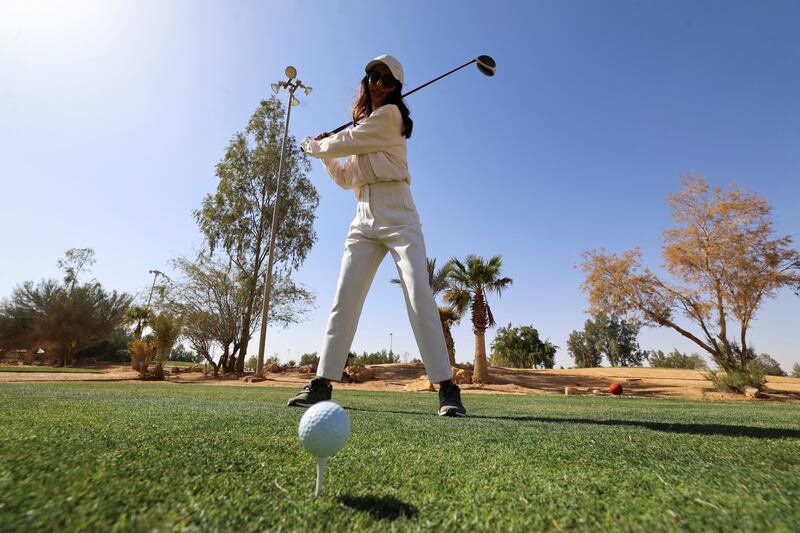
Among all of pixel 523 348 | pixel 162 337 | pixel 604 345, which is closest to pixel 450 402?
pixel 162 337

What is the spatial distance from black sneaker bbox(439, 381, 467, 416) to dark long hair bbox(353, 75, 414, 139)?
219 cm

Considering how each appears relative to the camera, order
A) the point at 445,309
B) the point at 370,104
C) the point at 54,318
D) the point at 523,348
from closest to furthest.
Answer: the point at 370,104 → the point at 445,309 → the point at 54,318 → the point at 523,348

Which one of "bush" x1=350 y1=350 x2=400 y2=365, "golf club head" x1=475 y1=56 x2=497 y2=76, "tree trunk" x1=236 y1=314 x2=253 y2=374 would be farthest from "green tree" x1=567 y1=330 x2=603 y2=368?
"golf club head" x1=475 y1=56 x2=497 y2=76

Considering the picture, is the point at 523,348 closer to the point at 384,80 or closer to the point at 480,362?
the point at 480,362

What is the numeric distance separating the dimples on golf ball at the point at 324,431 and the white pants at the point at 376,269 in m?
1.78

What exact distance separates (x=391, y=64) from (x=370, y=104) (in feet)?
1.29

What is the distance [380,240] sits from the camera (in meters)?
3.16

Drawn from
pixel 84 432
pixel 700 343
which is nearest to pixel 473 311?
pixel 700 343

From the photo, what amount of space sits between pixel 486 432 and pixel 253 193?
25.9 meters

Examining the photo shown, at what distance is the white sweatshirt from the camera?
315 centimetres

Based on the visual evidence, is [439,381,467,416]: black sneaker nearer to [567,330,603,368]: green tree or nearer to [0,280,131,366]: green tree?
[0,280,131,366]: green tree

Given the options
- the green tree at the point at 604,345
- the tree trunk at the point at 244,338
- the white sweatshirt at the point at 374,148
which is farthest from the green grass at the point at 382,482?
the green tree at the point at 604,345

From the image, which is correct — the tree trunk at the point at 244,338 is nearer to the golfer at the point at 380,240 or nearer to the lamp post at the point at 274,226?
the lamp post at the point at 274,226

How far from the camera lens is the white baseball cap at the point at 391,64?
3387 millimetres
